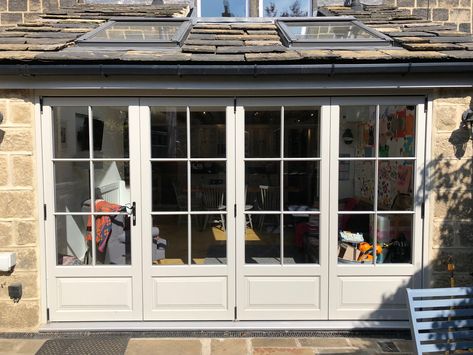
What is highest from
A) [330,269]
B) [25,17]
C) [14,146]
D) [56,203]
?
[25,17]

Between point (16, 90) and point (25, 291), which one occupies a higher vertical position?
point (16, 90)

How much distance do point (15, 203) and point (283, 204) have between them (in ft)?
9.05

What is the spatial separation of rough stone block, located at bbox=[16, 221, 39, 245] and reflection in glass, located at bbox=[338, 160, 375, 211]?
10.5 feet

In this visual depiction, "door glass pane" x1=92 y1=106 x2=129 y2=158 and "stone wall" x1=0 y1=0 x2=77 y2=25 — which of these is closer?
"door glass pane" x1=92 y1=106 x2=129 y2=158

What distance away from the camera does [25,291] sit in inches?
164

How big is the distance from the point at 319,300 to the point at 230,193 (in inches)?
58.1

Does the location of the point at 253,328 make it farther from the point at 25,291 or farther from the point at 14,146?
the point at 14,146

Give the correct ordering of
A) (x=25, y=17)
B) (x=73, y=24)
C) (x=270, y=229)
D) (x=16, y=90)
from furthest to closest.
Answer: (x=25, y=17) < (x=73, y=24) < (x=270, y=229) < (x=16, y=90)

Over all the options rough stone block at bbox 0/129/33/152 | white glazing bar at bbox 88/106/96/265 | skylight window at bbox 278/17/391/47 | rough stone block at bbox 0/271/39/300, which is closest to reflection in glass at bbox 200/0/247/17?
skylight window at bbox 278/17/391/47

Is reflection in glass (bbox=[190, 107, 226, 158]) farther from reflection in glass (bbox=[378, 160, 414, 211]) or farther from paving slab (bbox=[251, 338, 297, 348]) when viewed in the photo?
paving slab (bbox=[251, 338, 297, 348])

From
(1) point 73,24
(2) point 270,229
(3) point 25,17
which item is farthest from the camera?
(3) point 25,17

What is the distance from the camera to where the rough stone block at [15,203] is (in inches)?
163

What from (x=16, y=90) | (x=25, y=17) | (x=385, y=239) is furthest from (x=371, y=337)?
(x=25, y=17)

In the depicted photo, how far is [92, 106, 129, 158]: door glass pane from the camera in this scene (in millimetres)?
4238
